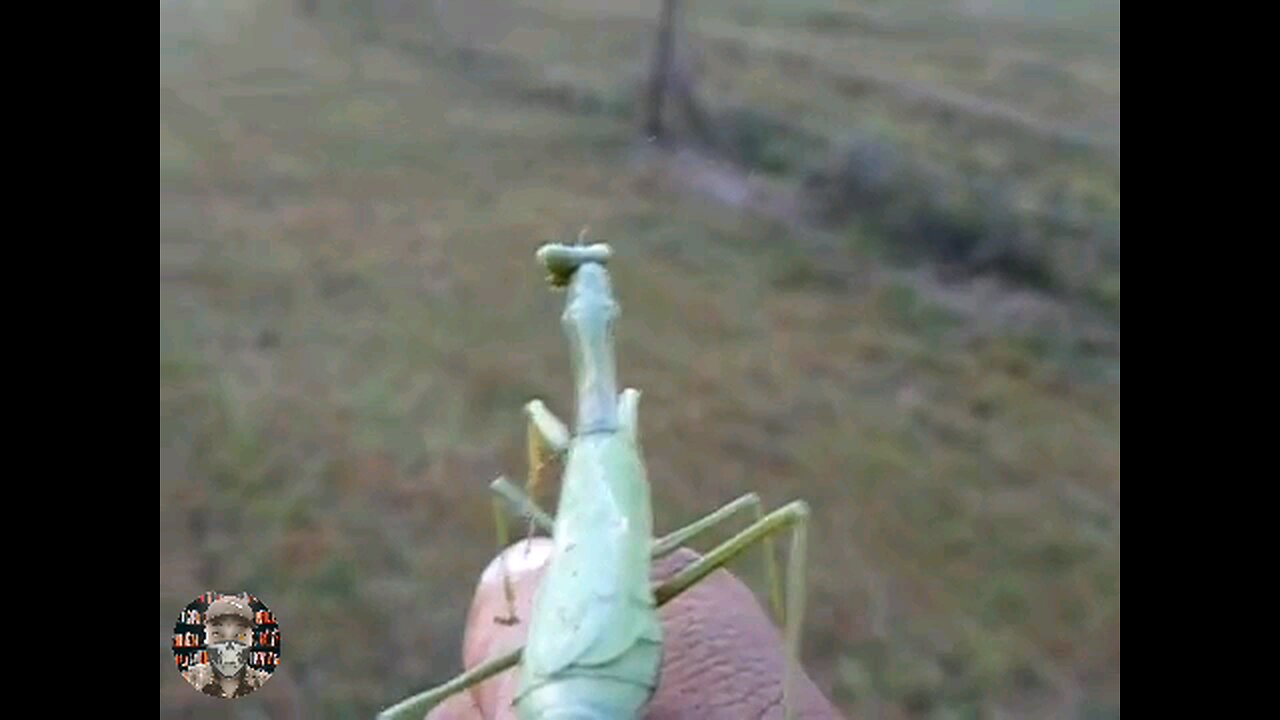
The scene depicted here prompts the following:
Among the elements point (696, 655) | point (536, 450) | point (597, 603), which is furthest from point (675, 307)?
point (597, 603)

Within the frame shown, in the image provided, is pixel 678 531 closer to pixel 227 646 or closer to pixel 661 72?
pixel 227 646

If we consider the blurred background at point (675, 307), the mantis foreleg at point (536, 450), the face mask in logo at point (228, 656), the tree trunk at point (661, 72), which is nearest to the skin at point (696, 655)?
the mantis foreleg at point (536, 450)

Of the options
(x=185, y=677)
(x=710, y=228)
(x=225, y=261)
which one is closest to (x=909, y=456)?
(x=710, y=228)

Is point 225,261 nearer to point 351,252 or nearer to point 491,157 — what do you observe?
point 351,252

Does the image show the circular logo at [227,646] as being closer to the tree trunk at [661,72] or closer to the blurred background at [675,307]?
the blurred background at [675,307]

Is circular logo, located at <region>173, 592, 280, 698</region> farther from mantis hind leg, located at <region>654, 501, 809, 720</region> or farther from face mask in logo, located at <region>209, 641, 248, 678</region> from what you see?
mantis hind leg, located at <region>654, 501, 809, 720</region>

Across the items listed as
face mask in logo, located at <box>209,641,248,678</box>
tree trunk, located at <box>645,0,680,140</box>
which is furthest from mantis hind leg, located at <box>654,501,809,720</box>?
tree trunk, located at <box>645,0,680,140</box>
